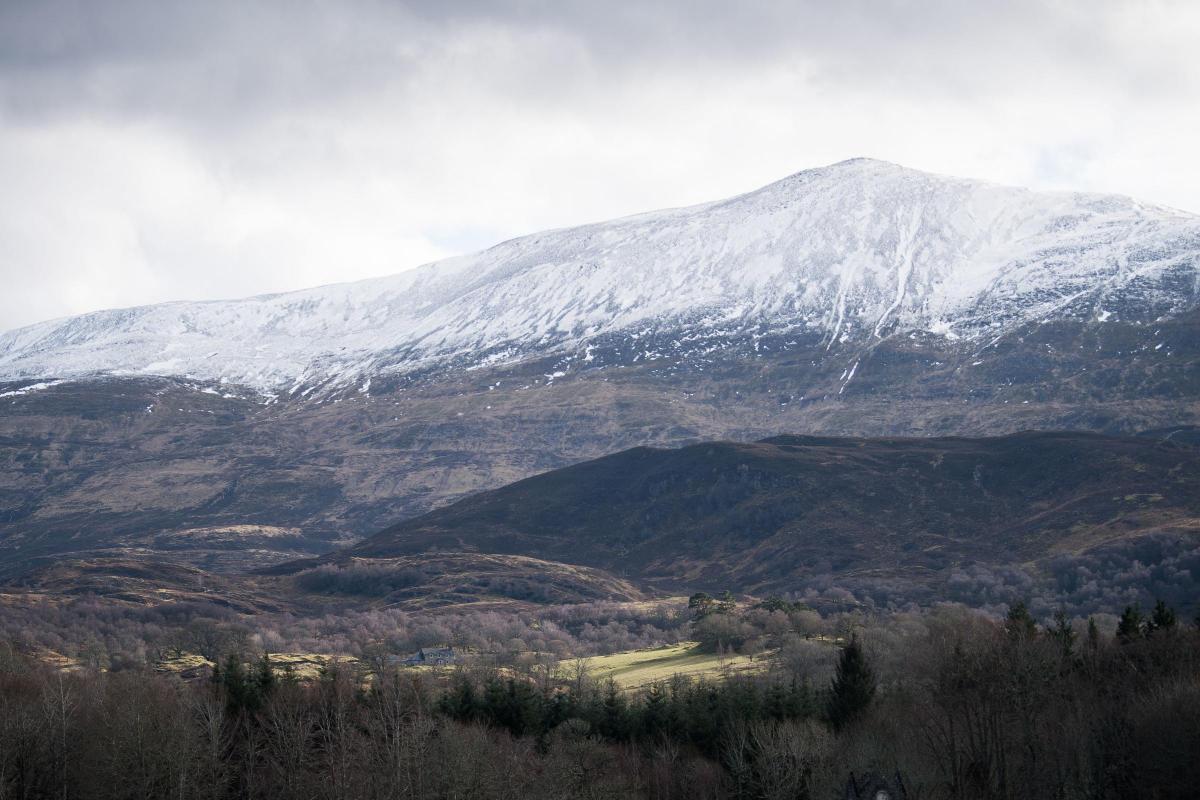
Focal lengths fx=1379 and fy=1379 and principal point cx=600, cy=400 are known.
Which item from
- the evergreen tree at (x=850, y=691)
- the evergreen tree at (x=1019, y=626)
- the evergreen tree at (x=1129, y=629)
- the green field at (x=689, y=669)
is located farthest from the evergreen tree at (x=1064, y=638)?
the green field at (x=689, y=669)

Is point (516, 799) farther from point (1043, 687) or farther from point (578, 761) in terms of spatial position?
point (1043, 687)

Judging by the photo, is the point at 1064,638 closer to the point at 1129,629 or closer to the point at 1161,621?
the point at 1129,629

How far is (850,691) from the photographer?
368ft

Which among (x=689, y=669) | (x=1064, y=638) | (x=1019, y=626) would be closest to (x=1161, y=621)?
(x=1064, y=638)

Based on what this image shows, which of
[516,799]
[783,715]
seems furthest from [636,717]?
[516,799]

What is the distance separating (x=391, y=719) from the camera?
338ft

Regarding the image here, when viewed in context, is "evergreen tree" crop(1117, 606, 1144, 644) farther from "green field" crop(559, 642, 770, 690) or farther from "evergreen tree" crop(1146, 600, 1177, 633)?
"green field" crop(559, 642, 770, 690)

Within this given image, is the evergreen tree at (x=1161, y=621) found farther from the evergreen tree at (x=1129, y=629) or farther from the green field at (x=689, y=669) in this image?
the green field at (x=689, y=669)

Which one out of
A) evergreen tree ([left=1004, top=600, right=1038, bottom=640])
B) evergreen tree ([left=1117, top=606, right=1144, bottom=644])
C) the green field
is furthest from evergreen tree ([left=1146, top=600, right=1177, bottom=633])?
the green field

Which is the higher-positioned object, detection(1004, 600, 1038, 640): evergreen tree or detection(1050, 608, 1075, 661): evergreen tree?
detection(1004, 600, 1038, 640): evergreen tree

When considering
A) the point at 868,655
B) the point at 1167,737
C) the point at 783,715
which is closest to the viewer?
the point at 1167,737

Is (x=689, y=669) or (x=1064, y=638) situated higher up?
(x=1064, y=638)

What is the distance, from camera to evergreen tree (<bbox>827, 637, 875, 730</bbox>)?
365ft

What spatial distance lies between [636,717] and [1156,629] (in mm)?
43002
